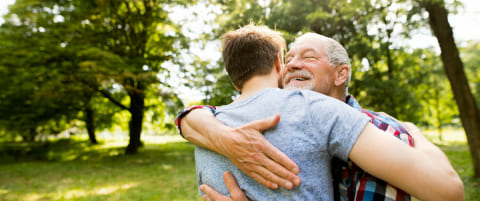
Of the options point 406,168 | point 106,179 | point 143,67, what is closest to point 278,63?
point 406,168

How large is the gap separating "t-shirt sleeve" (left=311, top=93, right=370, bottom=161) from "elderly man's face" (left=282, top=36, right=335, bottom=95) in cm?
57

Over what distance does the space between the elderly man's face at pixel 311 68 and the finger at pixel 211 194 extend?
754 mm

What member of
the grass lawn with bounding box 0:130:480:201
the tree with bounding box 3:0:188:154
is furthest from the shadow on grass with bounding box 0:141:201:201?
the tree with bounding box 3:0:188:154

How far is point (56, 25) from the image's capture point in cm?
1194

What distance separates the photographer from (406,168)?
110 centimetres

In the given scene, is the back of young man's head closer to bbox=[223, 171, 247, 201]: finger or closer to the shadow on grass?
bbox=[223, 171, 247, 201]: finger

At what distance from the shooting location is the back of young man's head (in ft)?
5.04

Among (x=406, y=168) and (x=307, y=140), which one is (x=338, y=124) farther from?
(x=406, y=168)

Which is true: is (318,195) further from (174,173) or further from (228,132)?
(174,173)

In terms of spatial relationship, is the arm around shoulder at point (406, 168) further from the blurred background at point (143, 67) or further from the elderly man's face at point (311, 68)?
the blurred background at point (143, 67)

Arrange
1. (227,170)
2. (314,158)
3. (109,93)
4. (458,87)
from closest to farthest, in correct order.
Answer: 1. (314,158)
2. (227,170)
3. (458,87)
4. (109,93)

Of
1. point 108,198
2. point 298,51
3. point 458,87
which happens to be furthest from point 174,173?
point 298,51

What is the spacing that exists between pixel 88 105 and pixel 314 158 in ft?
59.3

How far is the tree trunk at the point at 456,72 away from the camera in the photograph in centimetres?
706
